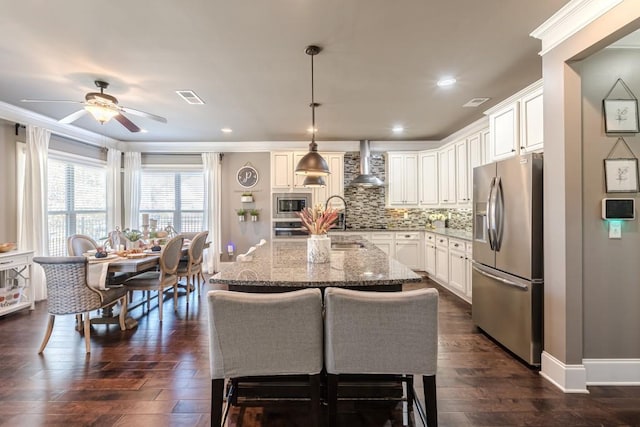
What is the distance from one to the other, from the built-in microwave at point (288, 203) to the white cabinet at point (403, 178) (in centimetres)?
162

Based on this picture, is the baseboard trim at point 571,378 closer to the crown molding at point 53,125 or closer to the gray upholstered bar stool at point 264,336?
the gray upholstered bar stool at point 264,336

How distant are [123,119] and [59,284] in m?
1.71

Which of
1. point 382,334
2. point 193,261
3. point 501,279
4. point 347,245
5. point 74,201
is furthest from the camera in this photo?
point 74,201

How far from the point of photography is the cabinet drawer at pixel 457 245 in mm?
4223

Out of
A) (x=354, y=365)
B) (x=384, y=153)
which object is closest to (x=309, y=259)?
(x=354, y=365)

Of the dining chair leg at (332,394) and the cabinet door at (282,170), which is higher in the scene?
the cabinet door at (282,170)

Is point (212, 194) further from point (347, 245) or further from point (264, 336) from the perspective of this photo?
point (264, 336)

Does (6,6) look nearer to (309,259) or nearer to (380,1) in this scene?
(380,1)

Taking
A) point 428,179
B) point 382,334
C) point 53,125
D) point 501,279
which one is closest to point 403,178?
point 428,179

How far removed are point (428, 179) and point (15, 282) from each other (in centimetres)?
632

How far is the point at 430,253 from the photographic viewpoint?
539 cm

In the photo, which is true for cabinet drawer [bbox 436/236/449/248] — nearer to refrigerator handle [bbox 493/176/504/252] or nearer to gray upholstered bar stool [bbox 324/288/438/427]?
refrigerator handle [bbox 493/176/504/252]

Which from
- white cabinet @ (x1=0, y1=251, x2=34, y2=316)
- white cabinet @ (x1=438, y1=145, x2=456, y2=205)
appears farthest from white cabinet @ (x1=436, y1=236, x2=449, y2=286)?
white cabinet @ (x1=0, y1=251, x2=34, y2=316)

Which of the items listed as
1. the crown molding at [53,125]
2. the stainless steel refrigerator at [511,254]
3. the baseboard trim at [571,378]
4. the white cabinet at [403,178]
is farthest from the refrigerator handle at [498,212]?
the crown molding at [53,125]
